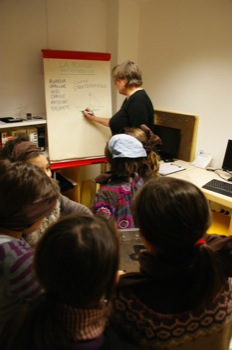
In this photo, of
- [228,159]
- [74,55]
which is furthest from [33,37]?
[228,159]

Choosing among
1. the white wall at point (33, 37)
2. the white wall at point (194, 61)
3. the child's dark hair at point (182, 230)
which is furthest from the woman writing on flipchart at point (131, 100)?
the child's dark hair at point (182, 230)

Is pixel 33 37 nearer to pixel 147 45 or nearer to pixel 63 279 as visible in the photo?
pixel 147 45

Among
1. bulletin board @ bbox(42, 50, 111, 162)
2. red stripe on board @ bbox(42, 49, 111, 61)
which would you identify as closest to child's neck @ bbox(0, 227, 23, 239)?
bulletin board @ bbox(42, 50, 111, 162)

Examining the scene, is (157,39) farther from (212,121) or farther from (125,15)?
(212,121)

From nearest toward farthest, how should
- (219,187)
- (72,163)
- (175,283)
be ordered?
(175,283)
(219,187)
(72,163)

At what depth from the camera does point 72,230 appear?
26.1 inches

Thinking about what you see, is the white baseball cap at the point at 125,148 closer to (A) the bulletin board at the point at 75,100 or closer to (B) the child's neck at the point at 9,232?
(B) the child's neck at the point at 9,232

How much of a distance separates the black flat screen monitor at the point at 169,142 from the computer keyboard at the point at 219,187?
79 cm

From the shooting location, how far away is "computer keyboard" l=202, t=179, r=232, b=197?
2.33 metres

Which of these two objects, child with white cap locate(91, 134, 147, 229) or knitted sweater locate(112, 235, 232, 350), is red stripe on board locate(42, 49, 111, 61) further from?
knitted sweater locate(112, 235, 232, 350)

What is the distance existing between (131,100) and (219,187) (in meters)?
1.07

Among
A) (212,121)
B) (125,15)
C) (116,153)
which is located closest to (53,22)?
(125,15)

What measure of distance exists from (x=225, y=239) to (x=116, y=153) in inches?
32.5

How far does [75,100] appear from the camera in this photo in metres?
2.98
